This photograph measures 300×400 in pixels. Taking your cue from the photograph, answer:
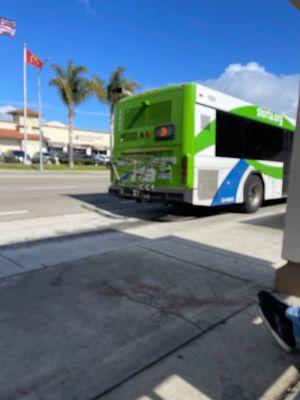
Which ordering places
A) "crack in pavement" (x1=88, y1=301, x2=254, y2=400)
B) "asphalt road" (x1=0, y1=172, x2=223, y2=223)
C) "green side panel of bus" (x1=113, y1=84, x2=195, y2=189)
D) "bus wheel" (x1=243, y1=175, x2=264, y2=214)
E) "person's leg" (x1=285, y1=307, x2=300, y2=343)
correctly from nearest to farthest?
"crack in pavement" (x1=88, y1=301, x2=254, y2=400)
"person's leg" (x1=285, y1=307, x2=300, y2=343)
"green side panel of bus" (x1=113, y1=84, x2=195, y2=189)
"asphalt road" (x1=0, y1=172, x2=223, y2=223)
"bus wheel" (x1=243, y1=175, x2=264, y2=214)

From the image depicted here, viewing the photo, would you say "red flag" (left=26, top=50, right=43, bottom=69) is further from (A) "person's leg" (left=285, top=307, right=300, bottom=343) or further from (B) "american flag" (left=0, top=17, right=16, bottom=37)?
(A) "person's leg" (left=285, top=307, right=300, bottom=343)

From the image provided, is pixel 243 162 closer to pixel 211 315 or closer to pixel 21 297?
pixel 211 315

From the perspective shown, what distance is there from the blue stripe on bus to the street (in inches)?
66.6

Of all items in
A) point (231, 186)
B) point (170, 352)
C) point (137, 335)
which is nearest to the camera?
point (170, 352)

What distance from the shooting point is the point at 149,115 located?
327 inches

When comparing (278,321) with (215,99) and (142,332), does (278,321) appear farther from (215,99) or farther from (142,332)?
(215,99)

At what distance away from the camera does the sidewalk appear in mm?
2301

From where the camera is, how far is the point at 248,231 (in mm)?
6961

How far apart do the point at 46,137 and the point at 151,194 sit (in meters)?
54.1

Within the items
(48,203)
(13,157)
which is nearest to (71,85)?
(13,157)

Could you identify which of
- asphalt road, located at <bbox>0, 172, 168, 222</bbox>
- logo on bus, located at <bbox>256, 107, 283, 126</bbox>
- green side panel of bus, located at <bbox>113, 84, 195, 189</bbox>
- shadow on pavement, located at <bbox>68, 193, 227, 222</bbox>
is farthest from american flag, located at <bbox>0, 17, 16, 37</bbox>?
logo on bus, located at <bbox>256, 107, 283, 126</bbox>

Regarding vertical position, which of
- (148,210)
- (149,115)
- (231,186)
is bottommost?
(148,210)

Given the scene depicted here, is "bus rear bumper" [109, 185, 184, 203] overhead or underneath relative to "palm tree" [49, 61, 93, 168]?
underneath

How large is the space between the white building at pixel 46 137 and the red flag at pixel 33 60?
2293 cm
